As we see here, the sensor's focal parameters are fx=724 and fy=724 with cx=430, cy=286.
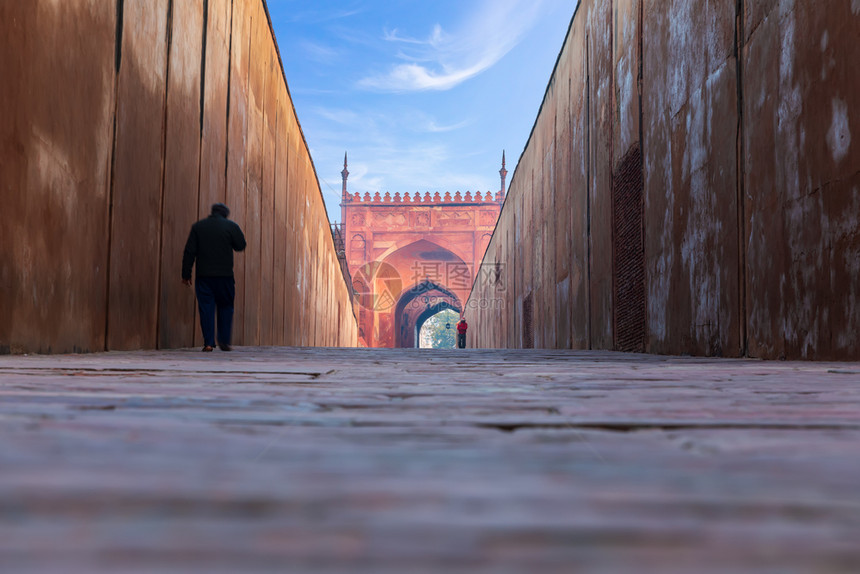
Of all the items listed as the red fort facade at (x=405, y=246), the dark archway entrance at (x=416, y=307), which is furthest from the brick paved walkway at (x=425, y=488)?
the dark archway entrance at (x=416, y=307)

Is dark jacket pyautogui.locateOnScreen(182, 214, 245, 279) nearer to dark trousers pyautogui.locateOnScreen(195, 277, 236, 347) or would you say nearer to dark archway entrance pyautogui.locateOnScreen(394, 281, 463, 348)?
dark trousers pyautogui.locateOnScreen(195, 277, 236, 347)

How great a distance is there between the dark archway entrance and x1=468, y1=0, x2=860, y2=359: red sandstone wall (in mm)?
27915

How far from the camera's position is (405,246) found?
1442 inches

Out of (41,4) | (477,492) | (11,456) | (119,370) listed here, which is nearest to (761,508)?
(477,492)

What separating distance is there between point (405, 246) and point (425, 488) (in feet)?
118

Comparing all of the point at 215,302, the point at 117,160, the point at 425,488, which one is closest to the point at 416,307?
the point at 215,302

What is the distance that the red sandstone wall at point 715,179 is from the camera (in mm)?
3717

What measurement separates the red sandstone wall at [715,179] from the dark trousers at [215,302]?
4.00 metres

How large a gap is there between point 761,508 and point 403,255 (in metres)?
36.6

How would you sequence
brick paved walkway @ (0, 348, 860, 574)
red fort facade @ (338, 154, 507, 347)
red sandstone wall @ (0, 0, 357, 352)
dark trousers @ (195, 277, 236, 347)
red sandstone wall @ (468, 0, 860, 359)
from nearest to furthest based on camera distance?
brick paved walkway @ (0, 348, 860, 574), red sandstone wall @ (468, 0, 860, 359), red sandstone wall @ (0, 0, 357, 352), dark trousers @ (195, 277, 236, 347), red fort facade @ (338, 154, 507, 347)

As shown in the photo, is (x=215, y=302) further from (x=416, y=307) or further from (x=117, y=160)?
(x=416, y=307)

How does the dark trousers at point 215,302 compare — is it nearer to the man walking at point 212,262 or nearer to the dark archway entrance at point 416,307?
the man walking at point 212,262

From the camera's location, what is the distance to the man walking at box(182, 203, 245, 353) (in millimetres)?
6312

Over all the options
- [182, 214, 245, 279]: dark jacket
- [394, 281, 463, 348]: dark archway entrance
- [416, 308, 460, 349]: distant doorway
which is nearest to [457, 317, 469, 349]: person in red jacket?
[394, 281, 463, 348]: dark archway entrance
